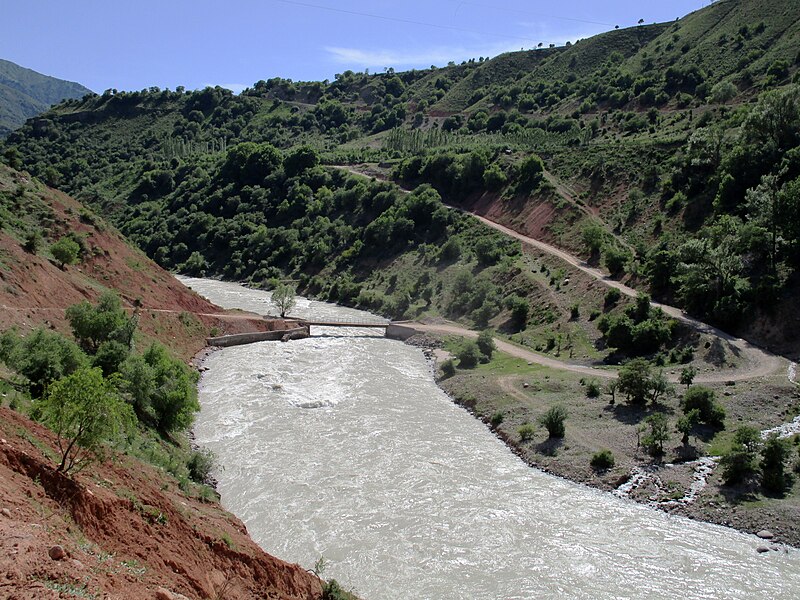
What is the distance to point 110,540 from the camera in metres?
18.2

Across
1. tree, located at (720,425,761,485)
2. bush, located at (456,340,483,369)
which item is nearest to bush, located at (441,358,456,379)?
bush, located at (456,340,483,369)

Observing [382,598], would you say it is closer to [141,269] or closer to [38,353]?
[38,353]

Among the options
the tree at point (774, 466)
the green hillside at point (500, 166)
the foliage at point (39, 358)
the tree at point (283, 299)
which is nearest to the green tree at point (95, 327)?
the foliage at point (39, 358)

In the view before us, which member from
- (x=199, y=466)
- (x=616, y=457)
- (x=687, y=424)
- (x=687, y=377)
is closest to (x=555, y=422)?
(x=616, y=457)

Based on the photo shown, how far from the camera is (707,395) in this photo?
126ft

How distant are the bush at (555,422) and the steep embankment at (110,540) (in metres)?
20.5

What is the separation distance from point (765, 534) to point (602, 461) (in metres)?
8.55

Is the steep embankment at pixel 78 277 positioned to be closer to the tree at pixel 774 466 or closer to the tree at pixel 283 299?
the tree at pixel 283 299

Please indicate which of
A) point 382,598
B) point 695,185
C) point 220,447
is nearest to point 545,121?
point 695,185

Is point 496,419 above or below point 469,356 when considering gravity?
below

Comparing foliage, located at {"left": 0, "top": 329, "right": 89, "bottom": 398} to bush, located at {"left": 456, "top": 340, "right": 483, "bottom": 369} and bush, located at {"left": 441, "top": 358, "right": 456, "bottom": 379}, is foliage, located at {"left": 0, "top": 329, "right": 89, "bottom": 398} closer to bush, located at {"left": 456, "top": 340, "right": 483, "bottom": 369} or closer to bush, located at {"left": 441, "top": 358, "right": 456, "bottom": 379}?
bush, located at {"left": 441, "top": 358, "right": 456, "bottom": 379}

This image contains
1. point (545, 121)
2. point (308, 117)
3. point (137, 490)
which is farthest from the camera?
point (308, 117)

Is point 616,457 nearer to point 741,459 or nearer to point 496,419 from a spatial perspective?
point 741,459

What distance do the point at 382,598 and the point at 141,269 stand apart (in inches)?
1939
